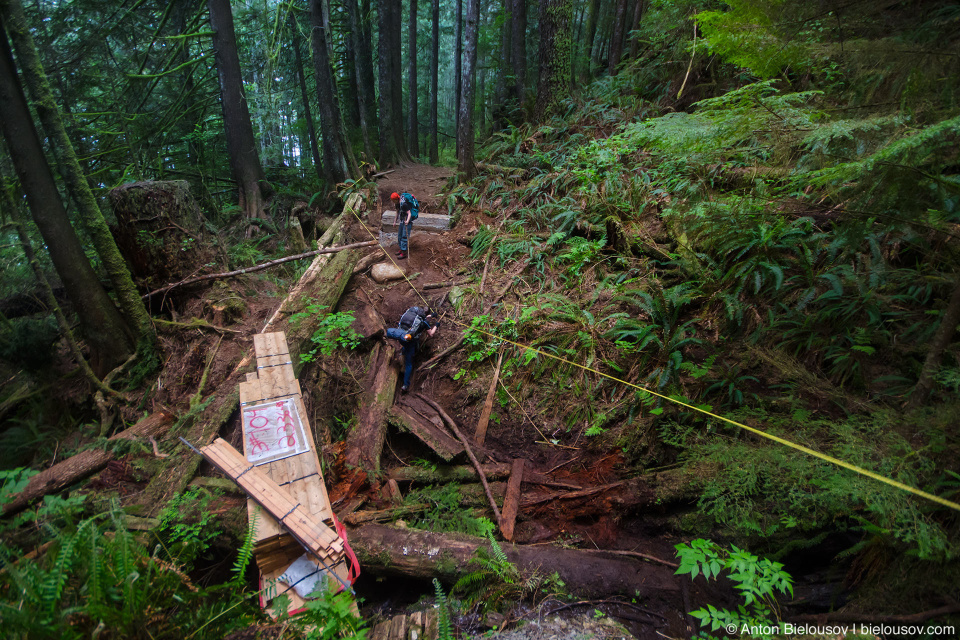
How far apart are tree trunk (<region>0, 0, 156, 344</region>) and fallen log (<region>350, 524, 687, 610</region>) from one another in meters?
4.94

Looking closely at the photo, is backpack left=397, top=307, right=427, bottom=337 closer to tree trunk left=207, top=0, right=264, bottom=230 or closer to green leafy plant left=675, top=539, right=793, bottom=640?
green leafy plant left=675, top=539, right=793, bottom=640

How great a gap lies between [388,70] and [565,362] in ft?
45.8

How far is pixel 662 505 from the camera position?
12.9ft

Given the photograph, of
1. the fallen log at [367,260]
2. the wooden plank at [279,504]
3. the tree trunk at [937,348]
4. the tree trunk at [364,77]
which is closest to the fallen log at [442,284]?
the fallen log at [367,260]

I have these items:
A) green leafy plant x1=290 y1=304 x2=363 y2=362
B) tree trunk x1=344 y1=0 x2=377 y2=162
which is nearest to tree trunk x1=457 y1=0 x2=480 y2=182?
tree trunk x1=344 y1=0 x2=377 y2=162

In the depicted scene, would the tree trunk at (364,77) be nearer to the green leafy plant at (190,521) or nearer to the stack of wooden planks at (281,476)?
the stack of wooden planks at (281,476)

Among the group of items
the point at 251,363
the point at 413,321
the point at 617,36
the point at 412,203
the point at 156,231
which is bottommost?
the point at 251,363

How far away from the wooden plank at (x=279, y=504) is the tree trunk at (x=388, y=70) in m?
12.7

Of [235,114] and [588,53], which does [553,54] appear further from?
[235,114]

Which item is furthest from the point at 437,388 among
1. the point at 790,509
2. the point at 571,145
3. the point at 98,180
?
the point at 98,180

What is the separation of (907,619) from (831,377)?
2077 millimetres

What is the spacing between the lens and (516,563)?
3.50 metres

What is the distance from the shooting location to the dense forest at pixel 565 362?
8.41 feet

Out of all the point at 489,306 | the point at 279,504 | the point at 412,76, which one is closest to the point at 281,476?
the point at 279,504
